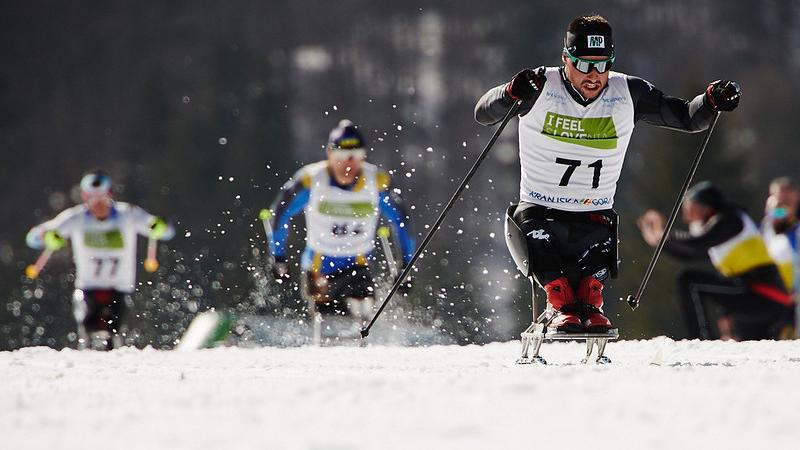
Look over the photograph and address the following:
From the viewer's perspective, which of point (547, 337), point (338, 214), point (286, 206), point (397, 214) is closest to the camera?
point (547, 337)

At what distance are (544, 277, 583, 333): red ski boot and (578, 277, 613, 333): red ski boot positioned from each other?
0.05 meters

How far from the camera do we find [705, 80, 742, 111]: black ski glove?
21.3 feet

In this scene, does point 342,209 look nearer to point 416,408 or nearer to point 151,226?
point 151,226

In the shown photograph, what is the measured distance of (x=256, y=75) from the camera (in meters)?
61.2

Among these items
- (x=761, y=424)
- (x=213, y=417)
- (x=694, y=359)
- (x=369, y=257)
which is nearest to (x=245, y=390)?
(x=213, y=417)

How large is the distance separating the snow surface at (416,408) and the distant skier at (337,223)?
4.65 meters

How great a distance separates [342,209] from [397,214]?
48 centimetres

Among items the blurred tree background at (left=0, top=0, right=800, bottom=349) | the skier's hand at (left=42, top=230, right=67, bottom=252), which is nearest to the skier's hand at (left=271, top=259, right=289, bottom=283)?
the skier's hand at (left=42, top=230, right=67, bottom=252)

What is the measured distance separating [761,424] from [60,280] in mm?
32494

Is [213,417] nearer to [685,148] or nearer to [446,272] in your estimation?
[446,272]

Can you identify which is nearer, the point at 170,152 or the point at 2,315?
the point at 2,315

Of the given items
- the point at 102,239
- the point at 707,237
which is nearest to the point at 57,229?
the point at 102,239

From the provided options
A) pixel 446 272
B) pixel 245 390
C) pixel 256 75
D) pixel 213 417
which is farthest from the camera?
pixel 256 75

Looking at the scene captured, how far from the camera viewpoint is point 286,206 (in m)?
10.9
